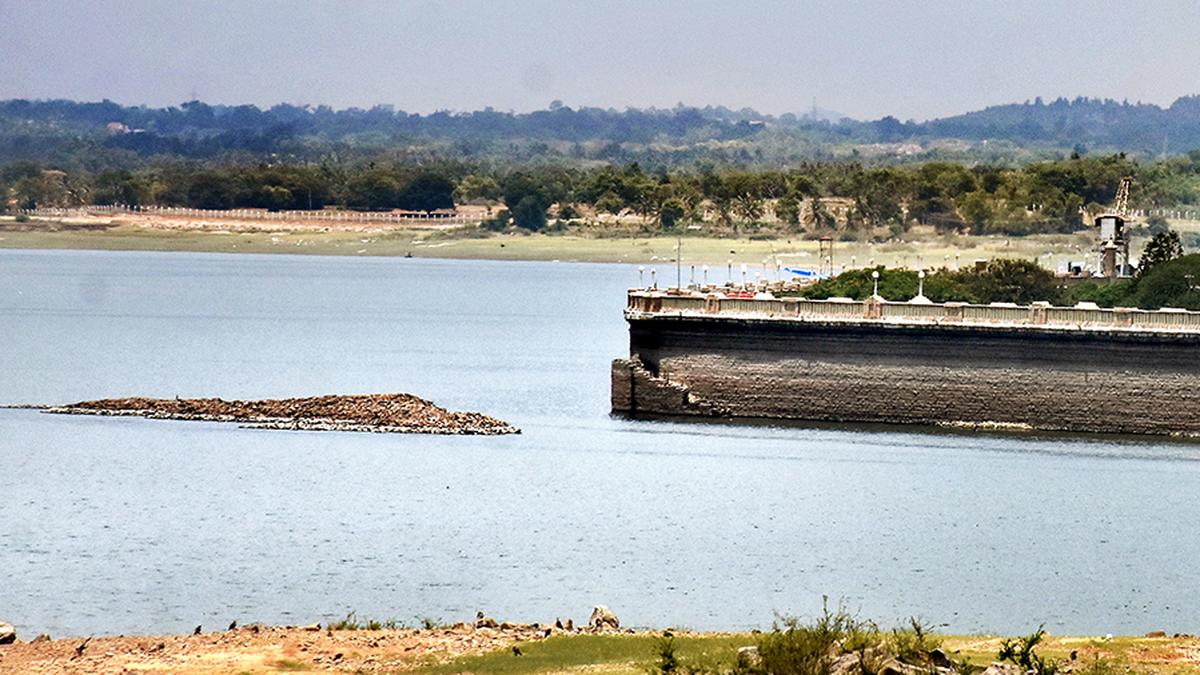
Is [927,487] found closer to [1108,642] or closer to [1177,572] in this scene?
[1177,572]

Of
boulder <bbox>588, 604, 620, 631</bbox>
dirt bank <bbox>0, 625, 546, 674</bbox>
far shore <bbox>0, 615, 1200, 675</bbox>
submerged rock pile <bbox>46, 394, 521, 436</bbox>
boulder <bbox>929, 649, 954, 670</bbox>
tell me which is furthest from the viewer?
submerged rock pile <bbox>46, 394, 521, 436</bbox>

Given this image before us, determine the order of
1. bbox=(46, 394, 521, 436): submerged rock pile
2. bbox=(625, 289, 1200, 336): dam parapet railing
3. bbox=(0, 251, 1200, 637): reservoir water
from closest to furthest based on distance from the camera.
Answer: bbox=(0, 251, 1200, 637): reservoir water
bbox=(625, 289, 1200, 336): dam parapet railing
bbox=(46, 394, 521, 436): submerged rock pile

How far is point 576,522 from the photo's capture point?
47.2 metres

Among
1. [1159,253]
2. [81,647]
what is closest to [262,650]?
[81,647]

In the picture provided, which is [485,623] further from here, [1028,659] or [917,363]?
[917,363]

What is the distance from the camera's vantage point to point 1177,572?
42750 mm

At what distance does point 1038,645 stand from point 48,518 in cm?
2262

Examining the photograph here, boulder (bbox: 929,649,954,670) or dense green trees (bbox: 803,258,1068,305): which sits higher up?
boulder (bbox: 929,649,954,670)

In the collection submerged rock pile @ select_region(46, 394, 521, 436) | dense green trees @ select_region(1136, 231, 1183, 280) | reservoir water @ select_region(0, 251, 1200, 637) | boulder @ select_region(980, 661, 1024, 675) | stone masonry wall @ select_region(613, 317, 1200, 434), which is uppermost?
dense green trees @ select_region(1136, 231, 1183, 280)

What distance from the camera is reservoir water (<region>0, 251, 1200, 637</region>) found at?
38.3 m

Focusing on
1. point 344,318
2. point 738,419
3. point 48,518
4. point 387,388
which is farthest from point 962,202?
point 48,518

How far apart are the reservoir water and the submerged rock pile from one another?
3.21ft

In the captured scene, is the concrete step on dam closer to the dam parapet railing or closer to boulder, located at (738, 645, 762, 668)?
the dam parapet railing

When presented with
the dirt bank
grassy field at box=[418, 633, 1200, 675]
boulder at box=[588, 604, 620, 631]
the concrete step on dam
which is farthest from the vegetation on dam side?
the dirt bank
